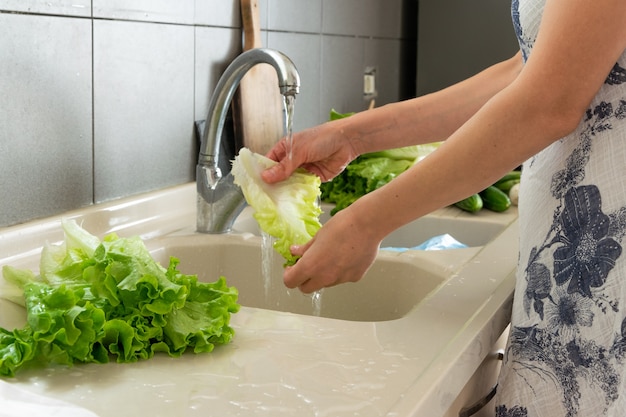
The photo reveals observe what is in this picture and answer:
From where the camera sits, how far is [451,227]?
2.18 metres

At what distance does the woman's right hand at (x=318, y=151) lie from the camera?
1.57 metres

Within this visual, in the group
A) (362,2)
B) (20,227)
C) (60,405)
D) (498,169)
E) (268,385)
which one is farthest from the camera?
(362,2)

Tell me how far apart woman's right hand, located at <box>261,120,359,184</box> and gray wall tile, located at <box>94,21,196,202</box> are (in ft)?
1.09

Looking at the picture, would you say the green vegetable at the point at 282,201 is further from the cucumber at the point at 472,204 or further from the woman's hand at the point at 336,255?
the cucumber at the point at 472,204

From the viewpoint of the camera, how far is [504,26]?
9.86 ft

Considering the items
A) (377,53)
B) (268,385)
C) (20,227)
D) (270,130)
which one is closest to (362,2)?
(377,53)

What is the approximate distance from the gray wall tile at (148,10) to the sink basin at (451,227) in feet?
1.52

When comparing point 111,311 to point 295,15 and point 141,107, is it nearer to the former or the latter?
point 141,107

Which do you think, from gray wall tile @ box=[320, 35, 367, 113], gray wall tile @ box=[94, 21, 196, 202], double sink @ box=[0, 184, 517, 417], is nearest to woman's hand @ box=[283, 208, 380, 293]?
double sink @ box=[0, 184, 517, 417]

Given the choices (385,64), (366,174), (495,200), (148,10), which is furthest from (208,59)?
(385,64)

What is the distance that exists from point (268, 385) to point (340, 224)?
279mm

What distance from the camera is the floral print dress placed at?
120cm

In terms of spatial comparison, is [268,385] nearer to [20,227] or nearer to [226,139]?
[20,227]

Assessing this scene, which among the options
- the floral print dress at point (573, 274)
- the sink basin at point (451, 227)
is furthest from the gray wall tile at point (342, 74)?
the floral print dress at point (573, 274)
